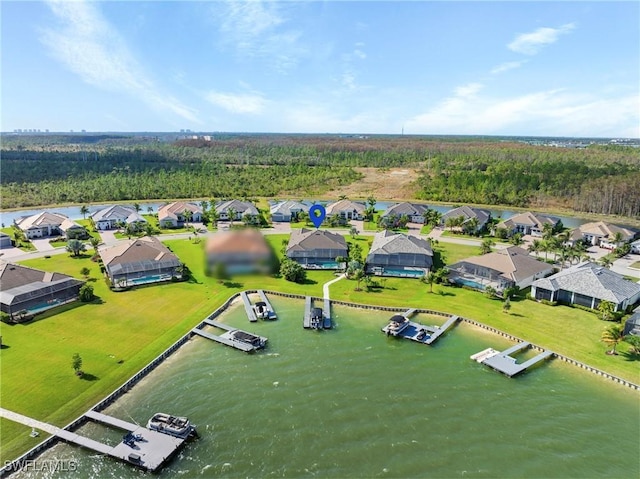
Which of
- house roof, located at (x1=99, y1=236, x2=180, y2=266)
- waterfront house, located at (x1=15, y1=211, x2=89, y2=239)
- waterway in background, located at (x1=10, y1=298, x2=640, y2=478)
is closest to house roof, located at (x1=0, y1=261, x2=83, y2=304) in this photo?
house roof, located at (x1=99, y1=236, x2=180, y2=266)

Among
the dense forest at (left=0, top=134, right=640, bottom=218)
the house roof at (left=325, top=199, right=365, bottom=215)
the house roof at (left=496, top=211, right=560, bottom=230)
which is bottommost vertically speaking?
the house roof at (left=496, top=211, right=560, bottom=230)

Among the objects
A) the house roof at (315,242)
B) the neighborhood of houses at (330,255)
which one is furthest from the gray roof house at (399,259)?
the house roof at (315,242)

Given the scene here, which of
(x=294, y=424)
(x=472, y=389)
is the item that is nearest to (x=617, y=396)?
(x=472, y=389)

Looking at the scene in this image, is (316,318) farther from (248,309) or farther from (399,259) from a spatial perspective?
(399,259)

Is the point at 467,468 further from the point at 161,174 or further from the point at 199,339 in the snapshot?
the point at 161,174

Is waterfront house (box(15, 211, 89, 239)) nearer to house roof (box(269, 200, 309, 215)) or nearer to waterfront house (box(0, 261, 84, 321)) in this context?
waterfront house (box(0, 261, 84, 321))

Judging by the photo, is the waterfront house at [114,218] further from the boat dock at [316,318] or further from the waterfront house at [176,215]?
the boat dock at [316,318]

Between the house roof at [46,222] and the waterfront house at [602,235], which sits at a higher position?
the house roof at [46,222]
